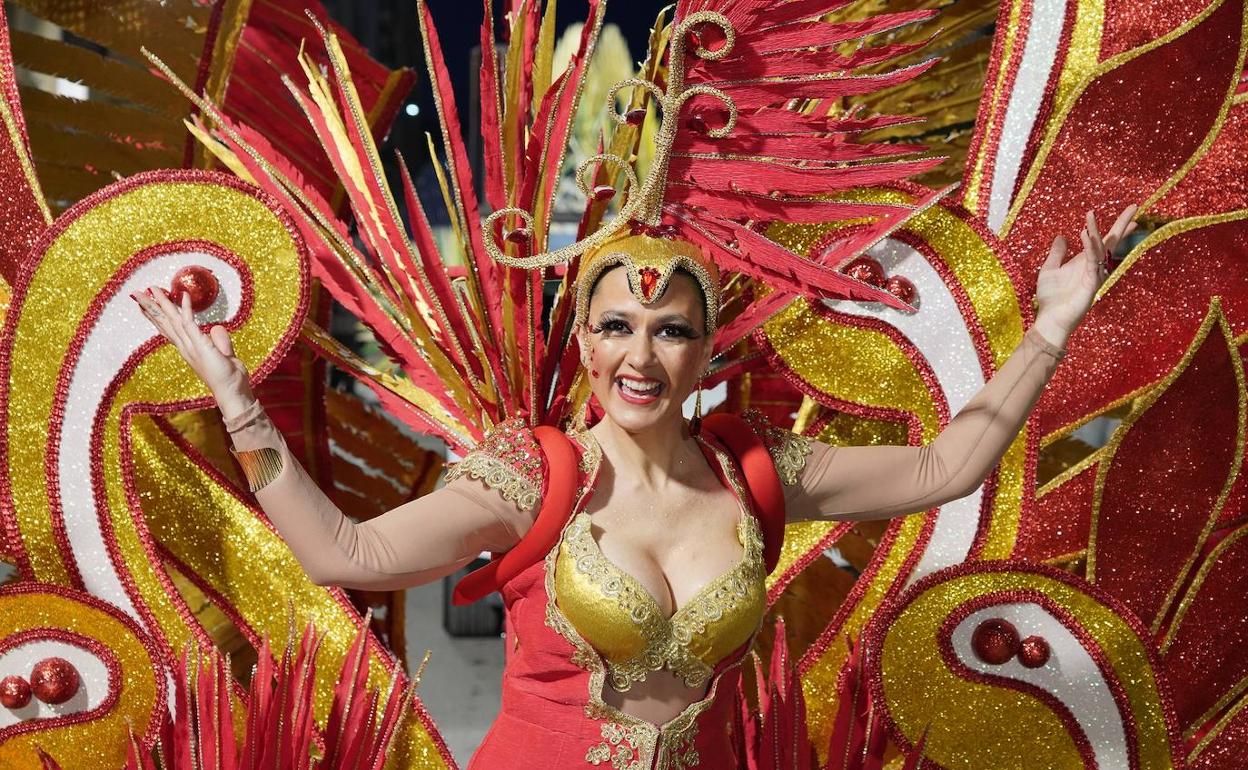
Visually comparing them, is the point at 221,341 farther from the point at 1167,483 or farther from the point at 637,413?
the point at 1167,483

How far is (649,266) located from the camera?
55.2 inches

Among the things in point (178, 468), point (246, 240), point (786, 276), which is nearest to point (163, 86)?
point (246, 240)

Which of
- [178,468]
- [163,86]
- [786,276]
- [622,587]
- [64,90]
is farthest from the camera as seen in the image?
[64,90]

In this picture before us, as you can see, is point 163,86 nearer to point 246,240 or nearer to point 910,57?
point 246,240

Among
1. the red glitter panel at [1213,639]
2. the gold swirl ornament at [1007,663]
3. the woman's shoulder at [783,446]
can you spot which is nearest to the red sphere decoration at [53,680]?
the woman's shoulder at [783,446]

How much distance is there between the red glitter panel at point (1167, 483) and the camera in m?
1.83

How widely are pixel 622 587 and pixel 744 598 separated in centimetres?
14

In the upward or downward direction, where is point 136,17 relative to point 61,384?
upward

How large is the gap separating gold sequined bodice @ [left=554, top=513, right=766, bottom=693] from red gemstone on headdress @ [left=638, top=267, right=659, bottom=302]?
0.25 m

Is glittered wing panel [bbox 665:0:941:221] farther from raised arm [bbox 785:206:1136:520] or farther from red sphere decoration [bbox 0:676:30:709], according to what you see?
Answer: red sphere decoration [bbox 0:676:30:709]

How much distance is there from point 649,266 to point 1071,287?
51cm

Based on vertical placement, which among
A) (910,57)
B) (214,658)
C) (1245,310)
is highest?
(910,57)

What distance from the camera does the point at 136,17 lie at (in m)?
1.90

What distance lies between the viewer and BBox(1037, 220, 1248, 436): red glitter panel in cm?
185
